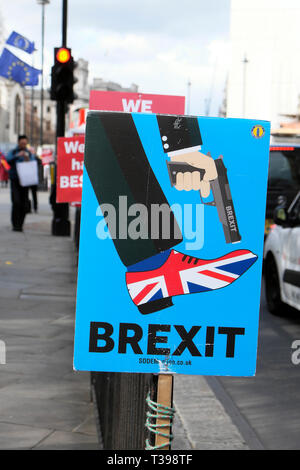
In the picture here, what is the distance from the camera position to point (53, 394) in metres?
5.77

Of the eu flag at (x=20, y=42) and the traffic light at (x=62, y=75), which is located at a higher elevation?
the eu flag at (x=20, y=42)

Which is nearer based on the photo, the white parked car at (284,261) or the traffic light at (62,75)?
the white parked car at (284,261)

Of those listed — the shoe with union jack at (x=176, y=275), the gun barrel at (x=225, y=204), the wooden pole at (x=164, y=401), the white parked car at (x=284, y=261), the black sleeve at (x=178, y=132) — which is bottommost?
the white parked car at (x=284, y=261)

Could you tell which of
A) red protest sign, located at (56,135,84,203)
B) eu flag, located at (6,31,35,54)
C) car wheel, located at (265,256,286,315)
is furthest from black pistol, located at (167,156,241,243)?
eu flag, located at (6,31,35,54)

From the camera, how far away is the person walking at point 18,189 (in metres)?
18.0

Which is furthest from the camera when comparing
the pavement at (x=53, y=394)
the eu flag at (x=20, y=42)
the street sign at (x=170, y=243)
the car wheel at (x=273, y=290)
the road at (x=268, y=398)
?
the eu flag at (x=20, y=42)

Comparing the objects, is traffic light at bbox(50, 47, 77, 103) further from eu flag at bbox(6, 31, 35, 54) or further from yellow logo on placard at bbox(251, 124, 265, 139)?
yellow logo on placard at bbox(251, 124, 265, 139)

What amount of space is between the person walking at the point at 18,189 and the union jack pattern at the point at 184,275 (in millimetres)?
15772

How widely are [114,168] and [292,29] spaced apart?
182 feet

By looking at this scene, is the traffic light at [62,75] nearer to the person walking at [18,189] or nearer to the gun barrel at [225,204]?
the person walking at [18,189]

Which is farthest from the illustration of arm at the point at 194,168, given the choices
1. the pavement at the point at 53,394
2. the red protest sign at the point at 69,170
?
the red protest sign at the point at 69,170

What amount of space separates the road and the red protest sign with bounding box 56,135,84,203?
2852mm

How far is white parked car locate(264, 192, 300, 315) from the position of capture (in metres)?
8.84
